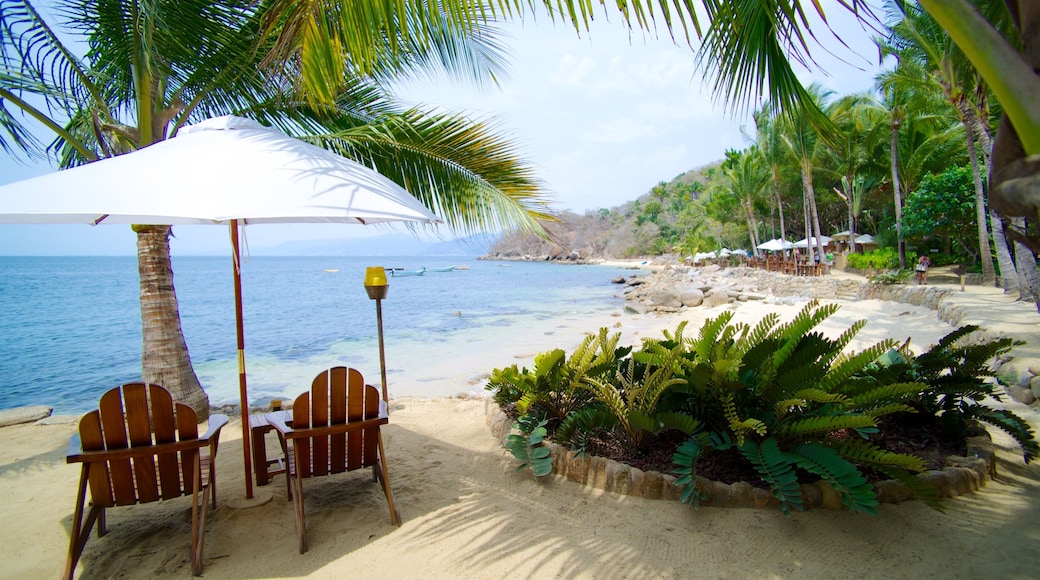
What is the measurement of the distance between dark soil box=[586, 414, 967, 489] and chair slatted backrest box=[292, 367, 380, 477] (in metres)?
1.48

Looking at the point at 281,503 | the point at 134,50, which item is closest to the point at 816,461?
the point at 281,503

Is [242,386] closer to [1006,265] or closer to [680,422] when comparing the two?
[680,422]

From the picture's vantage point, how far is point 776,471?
264 cm

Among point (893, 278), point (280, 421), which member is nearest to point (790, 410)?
point (280, 421)

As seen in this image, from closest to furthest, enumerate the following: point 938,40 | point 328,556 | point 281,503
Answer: point 328,556
point 281,503
point 938,40

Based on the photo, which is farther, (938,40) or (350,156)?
(938,40)

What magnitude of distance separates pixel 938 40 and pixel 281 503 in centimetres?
1431

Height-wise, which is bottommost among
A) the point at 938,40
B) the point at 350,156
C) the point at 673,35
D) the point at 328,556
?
the point at 328,556

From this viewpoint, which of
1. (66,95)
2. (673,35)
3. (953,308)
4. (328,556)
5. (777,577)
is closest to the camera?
(673,35)

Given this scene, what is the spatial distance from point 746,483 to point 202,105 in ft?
20.4

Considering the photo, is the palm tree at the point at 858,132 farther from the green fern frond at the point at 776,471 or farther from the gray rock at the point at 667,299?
the green fern frond at the point at 776,471

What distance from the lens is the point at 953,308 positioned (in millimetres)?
9133

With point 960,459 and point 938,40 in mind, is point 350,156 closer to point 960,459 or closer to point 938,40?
point 960,459

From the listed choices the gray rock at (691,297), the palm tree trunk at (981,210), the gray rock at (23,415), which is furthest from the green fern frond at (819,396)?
the gray rock at (691,297)
